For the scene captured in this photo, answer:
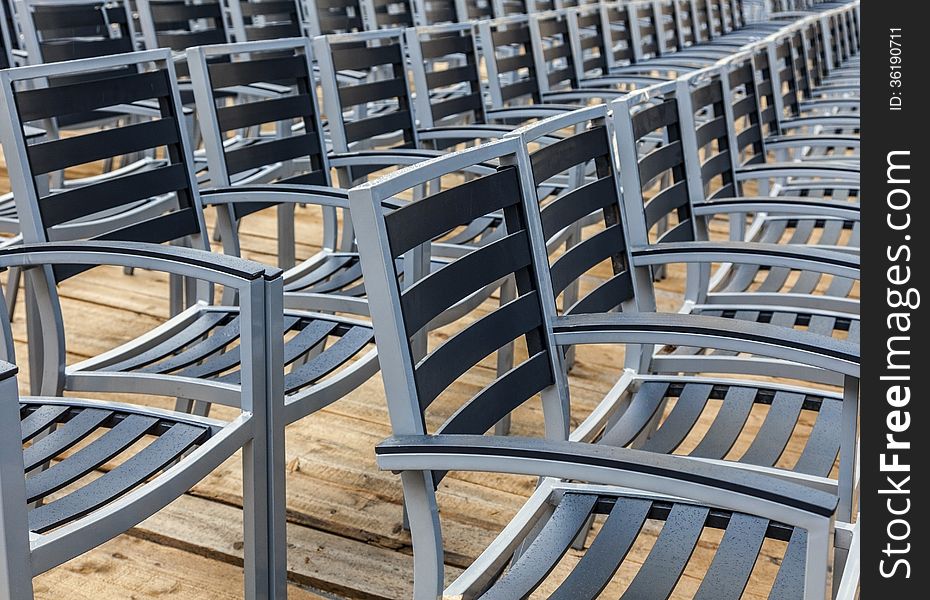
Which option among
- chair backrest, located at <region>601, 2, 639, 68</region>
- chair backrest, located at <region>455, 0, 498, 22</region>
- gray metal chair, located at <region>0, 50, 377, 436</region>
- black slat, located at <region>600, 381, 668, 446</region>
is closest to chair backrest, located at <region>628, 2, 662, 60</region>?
chair backrest, located at <region>601, 2, 639, 68</region>

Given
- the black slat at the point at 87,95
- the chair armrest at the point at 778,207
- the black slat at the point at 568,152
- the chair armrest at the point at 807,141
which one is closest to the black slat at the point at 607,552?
the black slat at the point at 568,152

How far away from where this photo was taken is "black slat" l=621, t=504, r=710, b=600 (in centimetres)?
135

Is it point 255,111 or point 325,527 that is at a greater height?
point 255,111

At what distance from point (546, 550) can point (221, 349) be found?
91 cm

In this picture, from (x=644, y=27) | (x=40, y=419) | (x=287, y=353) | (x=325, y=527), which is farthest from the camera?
(x=644, y=27)

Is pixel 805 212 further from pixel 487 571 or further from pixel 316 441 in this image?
pixel 487 571

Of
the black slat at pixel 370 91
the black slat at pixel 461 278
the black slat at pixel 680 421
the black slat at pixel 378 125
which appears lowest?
the black slat at pixel 680 421

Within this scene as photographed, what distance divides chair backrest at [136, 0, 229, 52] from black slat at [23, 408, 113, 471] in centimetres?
193

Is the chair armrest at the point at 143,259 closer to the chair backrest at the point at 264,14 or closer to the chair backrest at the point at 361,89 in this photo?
the chair backrest at the point at 361,89

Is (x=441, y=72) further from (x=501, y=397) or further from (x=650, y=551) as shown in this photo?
(x=650, y=551)

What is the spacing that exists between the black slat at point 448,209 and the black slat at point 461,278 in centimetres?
5

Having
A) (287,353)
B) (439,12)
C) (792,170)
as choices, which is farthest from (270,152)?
(439,12)

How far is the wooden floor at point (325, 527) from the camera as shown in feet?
6.74

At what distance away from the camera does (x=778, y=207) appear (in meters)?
2.43
